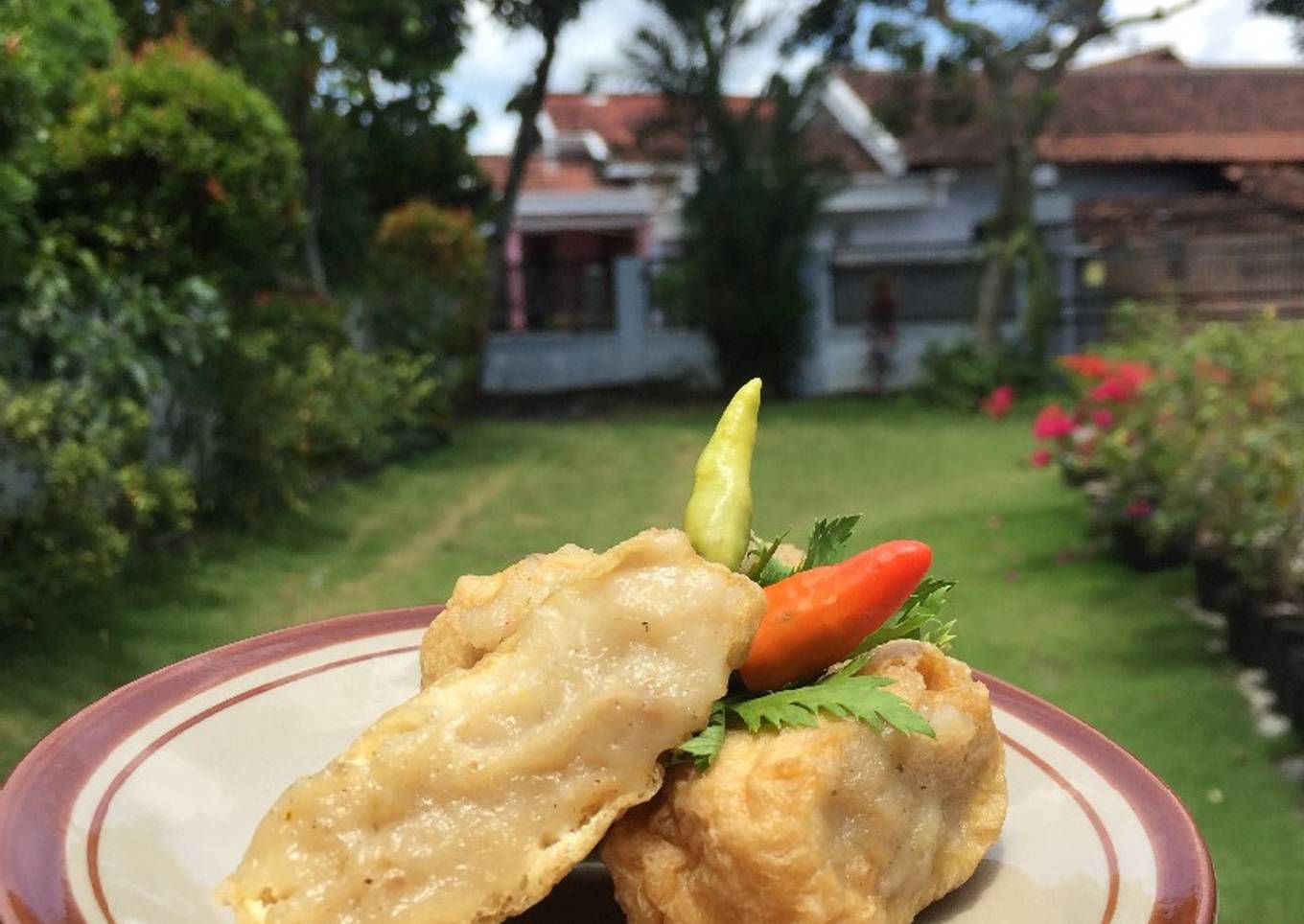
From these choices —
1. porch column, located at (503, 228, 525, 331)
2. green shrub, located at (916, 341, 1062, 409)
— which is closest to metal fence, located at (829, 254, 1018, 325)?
green shrub, located at (916, 341, 1062, 409)

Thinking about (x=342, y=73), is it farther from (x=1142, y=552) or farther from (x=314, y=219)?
(x=1142, y=552)

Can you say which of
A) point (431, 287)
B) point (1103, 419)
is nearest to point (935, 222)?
point (431, 287)

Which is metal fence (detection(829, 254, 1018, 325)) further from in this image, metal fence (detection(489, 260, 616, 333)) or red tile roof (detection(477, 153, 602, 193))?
red tile roof (detection(477, 153, 602, 193))

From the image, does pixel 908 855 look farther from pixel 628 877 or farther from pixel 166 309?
pixel 166 309

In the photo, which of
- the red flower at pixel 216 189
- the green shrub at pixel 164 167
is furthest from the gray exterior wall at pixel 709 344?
the red flower at pixel 216 189

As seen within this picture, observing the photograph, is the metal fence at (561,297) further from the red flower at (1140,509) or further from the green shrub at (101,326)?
the red flower at (1140,509)

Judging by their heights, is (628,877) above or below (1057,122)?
below

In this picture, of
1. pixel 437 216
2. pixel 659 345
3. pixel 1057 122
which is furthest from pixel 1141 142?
pixel 437 216
